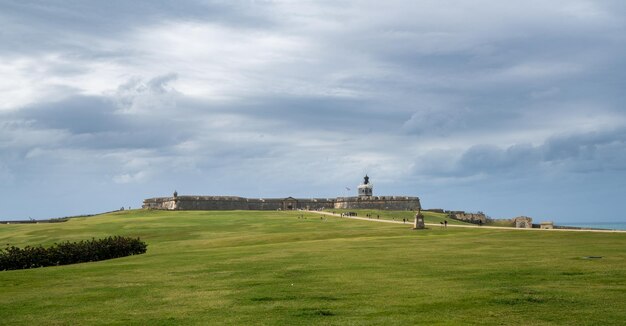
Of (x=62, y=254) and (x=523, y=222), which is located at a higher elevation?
(x=523, y=222)

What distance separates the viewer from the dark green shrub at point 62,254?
32.1 meters

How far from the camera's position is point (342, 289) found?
1880 centimetres

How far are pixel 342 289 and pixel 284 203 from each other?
106 metres

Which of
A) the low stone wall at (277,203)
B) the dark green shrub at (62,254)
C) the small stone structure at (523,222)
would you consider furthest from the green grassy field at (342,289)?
the low stone wall at (277,203)

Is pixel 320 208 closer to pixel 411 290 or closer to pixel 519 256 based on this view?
pixel 519 256

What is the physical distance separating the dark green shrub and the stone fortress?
257ft

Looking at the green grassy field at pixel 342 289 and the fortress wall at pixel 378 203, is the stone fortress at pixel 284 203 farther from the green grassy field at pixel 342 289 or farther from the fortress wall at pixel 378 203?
the green grassy field at pixel 342 289

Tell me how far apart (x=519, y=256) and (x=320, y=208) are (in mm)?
100824

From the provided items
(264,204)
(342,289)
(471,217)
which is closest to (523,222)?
(471,217)

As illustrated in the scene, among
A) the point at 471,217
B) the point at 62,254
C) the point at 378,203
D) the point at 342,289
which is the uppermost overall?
the point at 378,203

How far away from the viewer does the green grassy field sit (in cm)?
1476

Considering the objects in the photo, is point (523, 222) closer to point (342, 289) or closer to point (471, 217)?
point (471, 217)

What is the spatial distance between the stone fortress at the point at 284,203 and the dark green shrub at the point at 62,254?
78450 mm

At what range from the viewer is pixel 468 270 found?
22.7 metres
